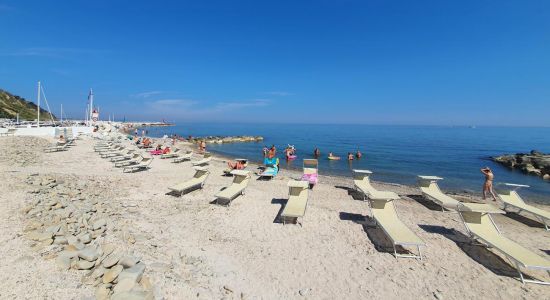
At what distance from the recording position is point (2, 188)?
830 cm

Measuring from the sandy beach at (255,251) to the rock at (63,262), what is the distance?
68 millimetres

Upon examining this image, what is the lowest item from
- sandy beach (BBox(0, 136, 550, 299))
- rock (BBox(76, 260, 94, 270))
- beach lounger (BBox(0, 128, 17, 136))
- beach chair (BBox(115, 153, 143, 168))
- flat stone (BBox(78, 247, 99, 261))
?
sandy beach (BBox(0, 136, 550, 299))

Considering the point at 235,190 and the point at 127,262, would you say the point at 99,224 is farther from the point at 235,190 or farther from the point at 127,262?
the point at 235,190

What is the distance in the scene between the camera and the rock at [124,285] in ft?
13.5

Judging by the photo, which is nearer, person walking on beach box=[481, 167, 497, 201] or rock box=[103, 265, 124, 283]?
rock box=[103, 265, 124, 283]

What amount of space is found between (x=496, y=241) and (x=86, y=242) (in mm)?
8930

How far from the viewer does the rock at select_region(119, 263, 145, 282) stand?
437 cm

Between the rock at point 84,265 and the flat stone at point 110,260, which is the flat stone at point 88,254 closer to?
the rock at point 84,265

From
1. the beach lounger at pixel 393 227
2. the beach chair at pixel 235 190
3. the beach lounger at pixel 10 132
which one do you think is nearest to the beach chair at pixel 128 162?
the beach chair at pixel 235 190

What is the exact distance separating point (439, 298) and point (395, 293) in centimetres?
74

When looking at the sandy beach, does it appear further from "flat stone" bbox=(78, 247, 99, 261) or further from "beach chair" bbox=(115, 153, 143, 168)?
"beach chair" bbox=(115, 153, 143, 168)

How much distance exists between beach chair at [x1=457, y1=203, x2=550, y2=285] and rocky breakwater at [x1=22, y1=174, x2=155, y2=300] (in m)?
6.90

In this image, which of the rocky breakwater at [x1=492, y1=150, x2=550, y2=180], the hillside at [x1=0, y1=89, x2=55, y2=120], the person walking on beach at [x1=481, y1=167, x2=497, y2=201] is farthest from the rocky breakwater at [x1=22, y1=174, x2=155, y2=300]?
the hillside at [x1=0, y1=89, x2=55, y2=120]

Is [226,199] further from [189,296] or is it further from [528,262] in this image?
[528,262]
